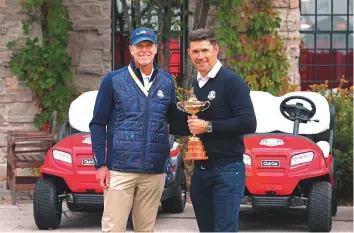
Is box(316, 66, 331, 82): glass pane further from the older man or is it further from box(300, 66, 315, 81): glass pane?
the older man

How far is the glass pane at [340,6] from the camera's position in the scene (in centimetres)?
1412

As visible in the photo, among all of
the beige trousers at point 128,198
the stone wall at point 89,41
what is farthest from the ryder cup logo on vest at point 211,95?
the stone wall at point 89,41

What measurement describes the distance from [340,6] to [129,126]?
29.7 feet

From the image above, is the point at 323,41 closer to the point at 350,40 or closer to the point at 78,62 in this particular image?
the point at 350,40

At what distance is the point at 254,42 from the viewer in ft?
42.6

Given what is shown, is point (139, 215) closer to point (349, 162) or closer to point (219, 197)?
point (219, 197)

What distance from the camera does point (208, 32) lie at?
18.5 feet

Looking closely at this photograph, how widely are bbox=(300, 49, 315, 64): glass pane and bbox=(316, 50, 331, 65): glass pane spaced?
0.07 meters

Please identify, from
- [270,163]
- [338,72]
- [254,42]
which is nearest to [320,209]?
[270,163]

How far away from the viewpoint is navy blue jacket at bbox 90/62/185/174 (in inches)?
222

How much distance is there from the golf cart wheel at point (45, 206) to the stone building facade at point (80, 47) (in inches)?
171

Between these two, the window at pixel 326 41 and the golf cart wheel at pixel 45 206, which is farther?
the window at pixel 326 41

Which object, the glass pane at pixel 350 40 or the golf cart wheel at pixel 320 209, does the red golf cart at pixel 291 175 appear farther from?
the glass pane at pixel 350 40

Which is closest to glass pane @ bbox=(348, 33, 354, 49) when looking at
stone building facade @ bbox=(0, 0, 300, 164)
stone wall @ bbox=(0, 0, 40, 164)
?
stone building facade @ bbox=(0, 0, 300, 164)
